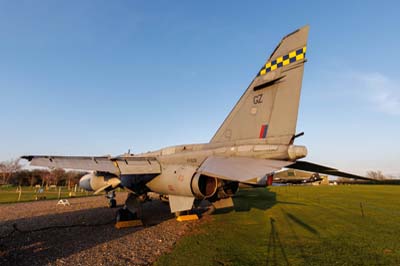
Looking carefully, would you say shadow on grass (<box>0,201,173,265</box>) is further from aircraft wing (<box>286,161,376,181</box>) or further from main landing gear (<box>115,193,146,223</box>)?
aircraft wing (<box>286,161,376,181</box>)

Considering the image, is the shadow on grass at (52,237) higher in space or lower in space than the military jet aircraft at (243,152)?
lower

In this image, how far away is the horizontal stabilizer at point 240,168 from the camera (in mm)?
4738

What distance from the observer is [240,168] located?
5.21 meters

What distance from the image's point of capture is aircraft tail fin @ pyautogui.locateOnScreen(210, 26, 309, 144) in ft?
20.2

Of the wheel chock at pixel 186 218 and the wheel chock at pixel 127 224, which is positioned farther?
the wheel chock at pixel 186 218

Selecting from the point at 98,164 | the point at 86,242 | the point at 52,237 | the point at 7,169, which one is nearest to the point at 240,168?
the point at 86,242

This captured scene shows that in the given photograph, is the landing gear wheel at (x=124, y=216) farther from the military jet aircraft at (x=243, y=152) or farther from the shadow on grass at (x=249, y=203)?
the shadow on grass at (x=249, y=203)

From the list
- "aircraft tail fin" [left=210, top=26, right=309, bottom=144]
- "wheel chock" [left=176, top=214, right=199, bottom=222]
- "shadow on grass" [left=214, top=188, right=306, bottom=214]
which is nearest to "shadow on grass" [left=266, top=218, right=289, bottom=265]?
"aircraft tail fin" [left=210, top=26, right=309, bottom=144]

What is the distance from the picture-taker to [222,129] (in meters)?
7.58

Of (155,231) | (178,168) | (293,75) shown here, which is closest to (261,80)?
(293,75)

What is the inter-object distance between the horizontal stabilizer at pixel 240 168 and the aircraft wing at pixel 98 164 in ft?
9.10

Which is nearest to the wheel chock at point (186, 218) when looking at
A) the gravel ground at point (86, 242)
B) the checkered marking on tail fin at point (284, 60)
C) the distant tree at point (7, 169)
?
the gravel ground at point (86, 242)

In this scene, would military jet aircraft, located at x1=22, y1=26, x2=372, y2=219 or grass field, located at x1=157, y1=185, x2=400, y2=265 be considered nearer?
grass field, located at x1=157, y1=185, x2=400, y2=265

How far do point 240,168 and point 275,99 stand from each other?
98.0 inches
